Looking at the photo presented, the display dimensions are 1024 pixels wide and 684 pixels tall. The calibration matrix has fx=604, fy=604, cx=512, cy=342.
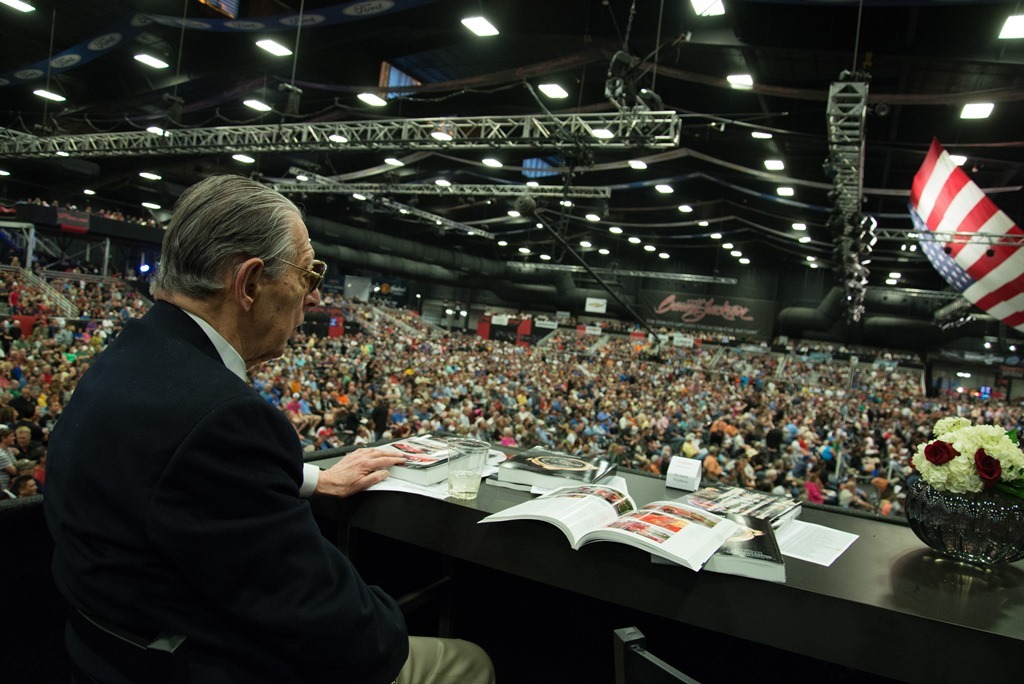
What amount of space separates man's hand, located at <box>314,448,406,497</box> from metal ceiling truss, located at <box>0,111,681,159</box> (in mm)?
7855

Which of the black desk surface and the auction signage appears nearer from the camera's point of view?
the black desk surface

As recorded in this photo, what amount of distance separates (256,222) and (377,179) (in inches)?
707

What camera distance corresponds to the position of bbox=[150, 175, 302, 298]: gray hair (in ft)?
3.12

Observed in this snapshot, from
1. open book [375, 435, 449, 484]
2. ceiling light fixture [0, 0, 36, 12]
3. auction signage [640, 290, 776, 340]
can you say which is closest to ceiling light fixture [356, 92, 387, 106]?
ceiling light fixture [0, 0, 36, 12]

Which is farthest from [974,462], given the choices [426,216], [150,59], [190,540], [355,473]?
[426,216]

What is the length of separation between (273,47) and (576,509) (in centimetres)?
912

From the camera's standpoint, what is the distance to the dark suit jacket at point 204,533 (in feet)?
2.40

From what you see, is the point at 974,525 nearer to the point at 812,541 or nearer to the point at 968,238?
the point at 812,541

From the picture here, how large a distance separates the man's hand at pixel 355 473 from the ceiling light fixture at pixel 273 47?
8.62 m

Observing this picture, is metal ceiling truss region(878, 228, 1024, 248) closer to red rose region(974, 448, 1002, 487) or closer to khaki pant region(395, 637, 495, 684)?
red rose region(974, 448, 1002, 487)

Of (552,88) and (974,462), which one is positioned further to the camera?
(552,88)

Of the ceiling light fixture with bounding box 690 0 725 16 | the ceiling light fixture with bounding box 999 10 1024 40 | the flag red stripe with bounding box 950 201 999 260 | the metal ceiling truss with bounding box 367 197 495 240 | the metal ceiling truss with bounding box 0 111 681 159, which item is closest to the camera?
the ceiling light fixture with bounding box 999 10 1024 40

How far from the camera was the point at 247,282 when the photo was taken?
38.1 inches

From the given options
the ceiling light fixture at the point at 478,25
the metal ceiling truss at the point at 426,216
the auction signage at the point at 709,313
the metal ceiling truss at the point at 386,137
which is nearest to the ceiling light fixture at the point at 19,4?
the metal ceiling truss at the point at 386,137
